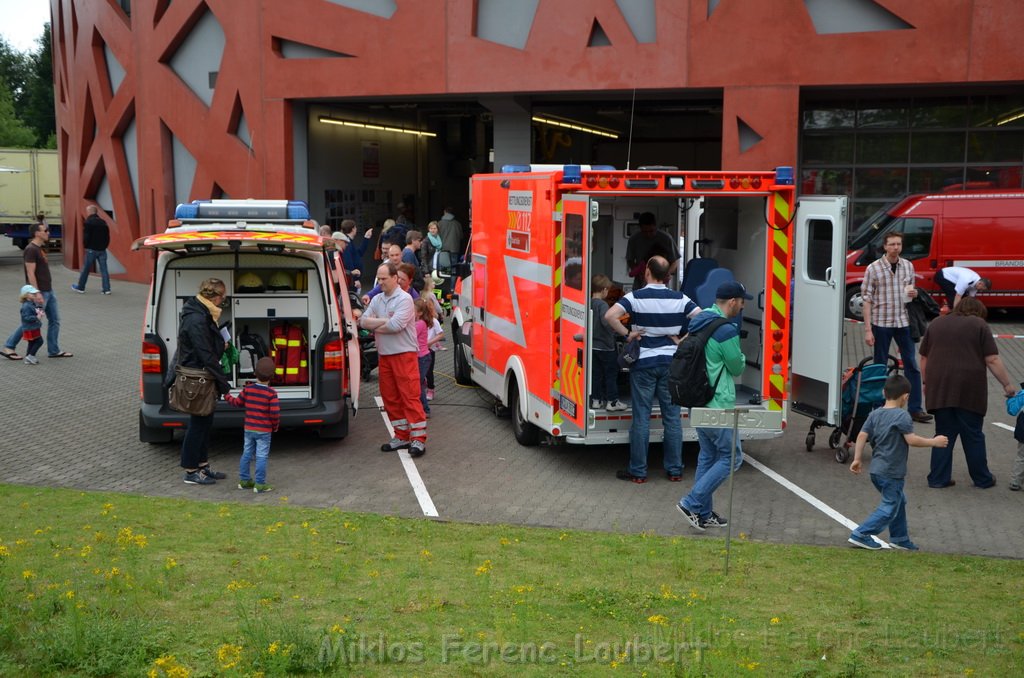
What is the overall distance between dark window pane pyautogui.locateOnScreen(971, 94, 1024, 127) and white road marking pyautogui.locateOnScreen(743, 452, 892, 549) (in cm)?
1589

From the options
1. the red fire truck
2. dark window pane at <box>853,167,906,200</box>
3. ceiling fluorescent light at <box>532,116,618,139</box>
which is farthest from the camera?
ceiling fluorescent light at <box>532,116,618,139</box>

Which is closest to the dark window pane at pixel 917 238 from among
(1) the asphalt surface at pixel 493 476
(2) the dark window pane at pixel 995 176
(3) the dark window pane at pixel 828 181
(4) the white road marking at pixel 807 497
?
(2) the dark window pane at pixel 995 176

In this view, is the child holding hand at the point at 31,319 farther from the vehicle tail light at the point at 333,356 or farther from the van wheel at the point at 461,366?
the vehicle tail light at the point at 333,356

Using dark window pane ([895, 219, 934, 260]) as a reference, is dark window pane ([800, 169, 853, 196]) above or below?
above

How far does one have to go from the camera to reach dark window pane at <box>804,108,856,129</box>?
80.4 feet

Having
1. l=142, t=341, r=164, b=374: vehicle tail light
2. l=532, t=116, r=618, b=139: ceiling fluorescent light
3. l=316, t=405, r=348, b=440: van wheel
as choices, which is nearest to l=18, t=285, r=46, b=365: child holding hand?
l=142, t=341, r=164, b=374: vehicle tail light

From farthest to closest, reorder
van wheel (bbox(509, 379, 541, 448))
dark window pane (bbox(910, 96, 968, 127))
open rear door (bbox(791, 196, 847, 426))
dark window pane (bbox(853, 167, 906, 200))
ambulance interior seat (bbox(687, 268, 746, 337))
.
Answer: dark window pane (bbox(853, 167, 906, 200))
dark window pane (bbox(910, 96, 968, 127))
van wheel (bbox(509, 379, 541, 448))
ambulance interior seat (bbox(687, 268, 746, 337))
open rear door (bbox(791, 196, 847, 426))

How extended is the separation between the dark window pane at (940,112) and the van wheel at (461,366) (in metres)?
14.1

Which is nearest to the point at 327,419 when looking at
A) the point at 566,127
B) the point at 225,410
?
the point at 225,410

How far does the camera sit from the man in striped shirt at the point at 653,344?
959 centimetres

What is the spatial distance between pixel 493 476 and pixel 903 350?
4.94 m

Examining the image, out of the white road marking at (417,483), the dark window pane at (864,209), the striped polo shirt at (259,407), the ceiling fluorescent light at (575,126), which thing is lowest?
the white road marking at (417,483)

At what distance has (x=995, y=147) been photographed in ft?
77.7

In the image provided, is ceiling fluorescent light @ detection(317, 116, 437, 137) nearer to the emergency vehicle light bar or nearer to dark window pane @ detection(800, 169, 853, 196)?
dark window pane @ detection(800, 169, 853, 196)
